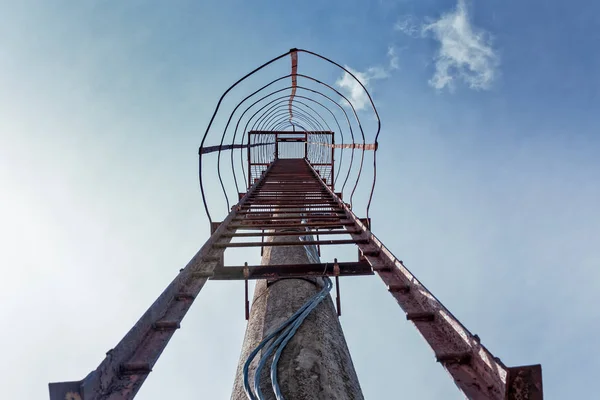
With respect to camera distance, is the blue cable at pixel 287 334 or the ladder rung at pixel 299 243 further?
the ladder rung at pixel 299 243

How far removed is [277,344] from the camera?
2678 mm

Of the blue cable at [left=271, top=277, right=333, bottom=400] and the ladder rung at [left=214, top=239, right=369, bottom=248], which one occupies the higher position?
the ladder rung at [left=214, top=239, right=369, bottom=248]

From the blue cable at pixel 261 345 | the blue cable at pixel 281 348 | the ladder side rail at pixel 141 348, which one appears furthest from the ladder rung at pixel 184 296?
the blue cable at pixel 281 348

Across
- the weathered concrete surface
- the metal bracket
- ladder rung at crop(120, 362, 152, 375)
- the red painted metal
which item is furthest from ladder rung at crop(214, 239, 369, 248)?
the metal bracket

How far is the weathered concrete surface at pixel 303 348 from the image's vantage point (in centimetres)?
225

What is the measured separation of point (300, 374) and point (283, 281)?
1444 mm

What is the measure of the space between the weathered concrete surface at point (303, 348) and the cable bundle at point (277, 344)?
42mm

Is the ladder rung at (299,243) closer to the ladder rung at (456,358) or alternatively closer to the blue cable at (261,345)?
the blue cable at (261,345)

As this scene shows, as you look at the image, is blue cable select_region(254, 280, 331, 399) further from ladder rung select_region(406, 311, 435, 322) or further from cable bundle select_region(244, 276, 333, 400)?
ladder rung select_region(406, 311, 435, 322)

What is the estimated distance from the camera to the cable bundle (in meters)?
2.25

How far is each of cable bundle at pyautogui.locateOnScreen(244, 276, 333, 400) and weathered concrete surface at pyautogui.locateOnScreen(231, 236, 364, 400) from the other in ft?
0.14

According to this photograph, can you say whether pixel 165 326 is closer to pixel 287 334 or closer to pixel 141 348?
pixel 141 348

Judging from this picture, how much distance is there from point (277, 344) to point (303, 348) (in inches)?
7.8

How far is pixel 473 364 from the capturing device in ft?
6.38
